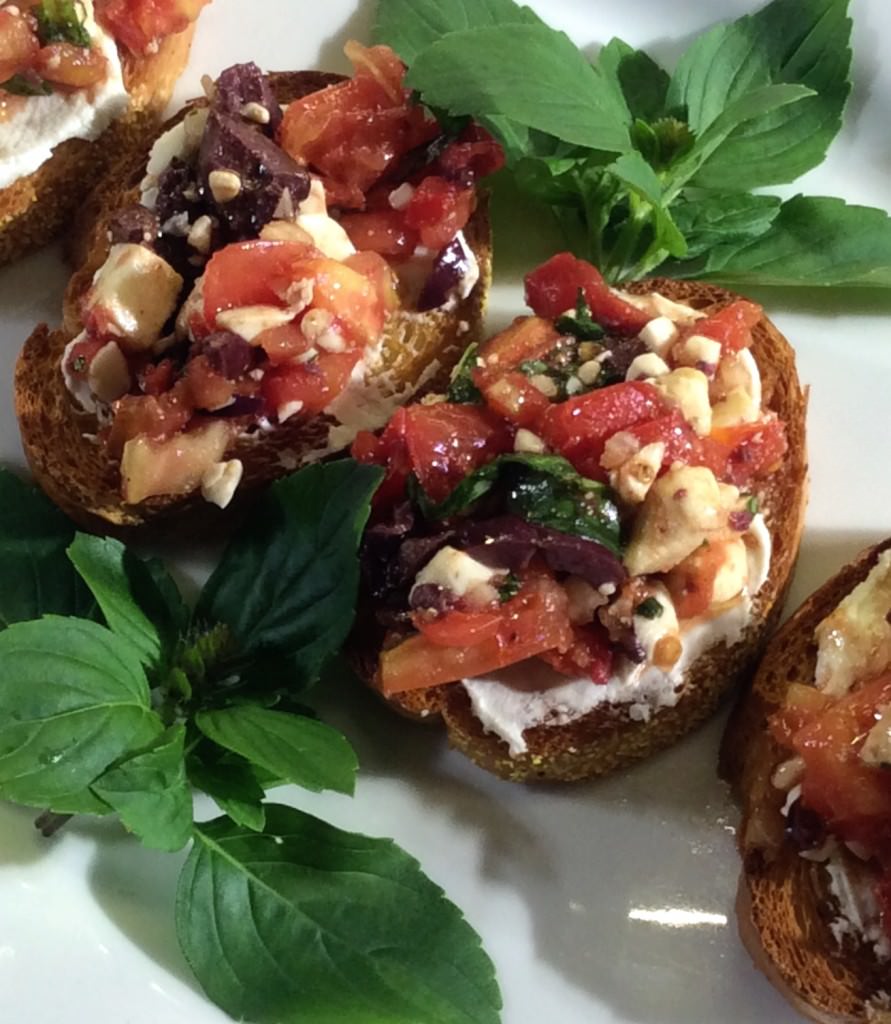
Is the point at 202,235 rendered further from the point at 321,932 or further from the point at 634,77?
the point at 321,932

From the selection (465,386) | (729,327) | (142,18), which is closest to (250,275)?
(465,386)

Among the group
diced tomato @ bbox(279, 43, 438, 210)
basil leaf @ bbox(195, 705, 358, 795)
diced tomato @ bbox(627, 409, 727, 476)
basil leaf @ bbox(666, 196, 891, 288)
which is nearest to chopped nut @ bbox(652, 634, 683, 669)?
diced tomato @ bbox(627, 409, 727, 476)

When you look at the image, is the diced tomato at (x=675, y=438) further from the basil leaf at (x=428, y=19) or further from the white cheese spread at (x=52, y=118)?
the white cheese spread at (x=52, y=118)

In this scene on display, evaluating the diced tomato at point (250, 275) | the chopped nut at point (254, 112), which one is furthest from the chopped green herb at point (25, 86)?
the diced tomato at point (250, 275)

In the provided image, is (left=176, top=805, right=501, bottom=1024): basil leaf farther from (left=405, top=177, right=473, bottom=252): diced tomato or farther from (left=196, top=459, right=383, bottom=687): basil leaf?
(left=405, top=177, right=473, bottom=252): diced tomato

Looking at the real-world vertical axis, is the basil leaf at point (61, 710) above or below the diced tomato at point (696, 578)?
below

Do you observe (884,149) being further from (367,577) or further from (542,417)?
(367,577)
